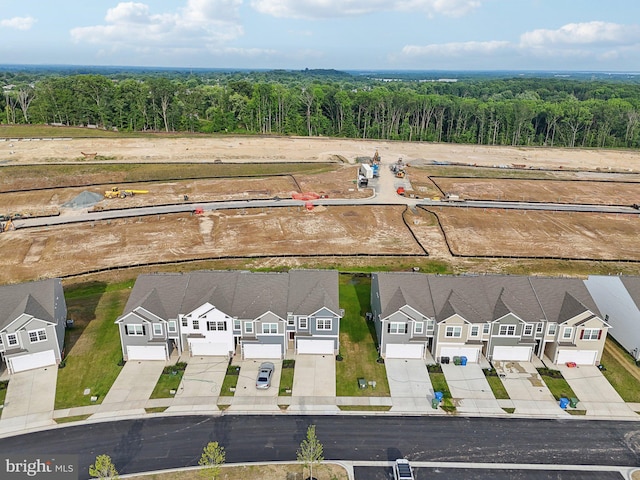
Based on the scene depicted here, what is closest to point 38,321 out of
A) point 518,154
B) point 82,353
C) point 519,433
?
point 82,353

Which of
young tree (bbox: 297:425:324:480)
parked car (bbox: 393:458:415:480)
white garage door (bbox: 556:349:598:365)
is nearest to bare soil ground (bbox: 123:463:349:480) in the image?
young tree (bbox: 297:425:324:480)

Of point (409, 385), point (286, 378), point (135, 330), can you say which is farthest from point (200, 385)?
point (409, 385)

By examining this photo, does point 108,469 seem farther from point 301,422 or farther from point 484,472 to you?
point 484,472

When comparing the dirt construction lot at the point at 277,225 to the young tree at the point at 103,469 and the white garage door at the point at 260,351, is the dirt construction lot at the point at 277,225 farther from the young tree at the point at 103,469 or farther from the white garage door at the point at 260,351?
the young tree at the point at 103,469

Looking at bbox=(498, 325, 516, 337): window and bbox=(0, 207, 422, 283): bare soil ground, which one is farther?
bbox=(0, 207, 422, 283): bare soil ground

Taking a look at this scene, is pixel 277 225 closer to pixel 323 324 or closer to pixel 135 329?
pixel 323 324

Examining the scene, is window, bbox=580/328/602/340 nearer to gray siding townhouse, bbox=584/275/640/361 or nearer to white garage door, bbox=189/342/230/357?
gray siding townhouse, bbox=584/275/640/361
